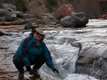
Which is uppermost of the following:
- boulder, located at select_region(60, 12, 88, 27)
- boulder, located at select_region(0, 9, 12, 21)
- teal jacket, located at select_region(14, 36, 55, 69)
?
boulder, located at select_region(0, 9, 12, 21)

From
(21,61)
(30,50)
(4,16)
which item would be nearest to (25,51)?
(30,50)

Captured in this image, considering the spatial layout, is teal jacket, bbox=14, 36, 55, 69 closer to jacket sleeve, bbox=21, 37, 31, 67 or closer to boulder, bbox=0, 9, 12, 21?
jacket sleeve, bbox=21, 37, 31, 67

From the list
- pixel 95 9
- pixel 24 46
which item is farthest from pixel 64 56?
pixel 95 9

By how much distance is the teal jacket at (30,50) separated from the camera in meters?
3.60

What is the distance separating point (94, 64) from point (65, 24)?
10.5 metres

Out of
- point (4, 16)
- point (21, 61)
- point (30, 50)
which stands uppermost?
point (4, 16)

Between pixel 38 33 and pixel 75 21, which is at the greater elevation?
pixel 38 33

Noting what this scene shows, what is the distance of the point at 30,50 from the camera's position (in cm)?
373

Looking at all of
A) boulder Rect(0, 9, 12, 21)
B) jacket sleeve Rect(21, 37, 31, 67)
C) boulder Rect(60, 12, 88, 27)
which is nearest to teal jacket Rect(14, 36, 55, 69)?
jacket sleeve Rect(21, 37, 31, 67)

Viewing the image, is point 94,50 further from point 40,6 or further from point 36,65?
point 40,6

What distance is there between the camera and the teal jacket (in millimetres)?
3598

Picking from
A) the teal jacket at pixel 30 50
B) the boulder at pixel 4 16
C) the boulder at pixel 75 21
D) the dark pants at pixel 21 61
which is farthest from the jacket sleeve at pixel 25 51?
the boulder at pixel 4 16

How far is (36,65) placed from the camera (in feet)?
13.2

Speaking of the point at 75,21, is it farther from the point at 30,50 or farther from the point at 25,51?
the point at 25,51
